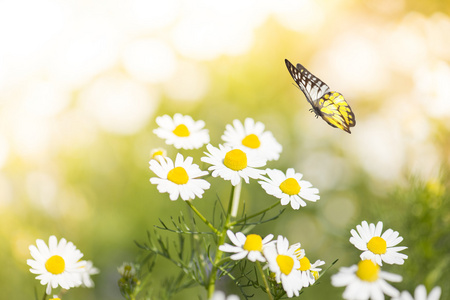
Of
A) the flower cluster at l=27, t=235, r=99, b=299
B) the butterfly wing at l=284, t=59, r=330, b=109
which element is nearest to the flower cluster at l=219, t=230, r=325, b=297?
the flower cluster at l=27, t=235, r=99, b=299

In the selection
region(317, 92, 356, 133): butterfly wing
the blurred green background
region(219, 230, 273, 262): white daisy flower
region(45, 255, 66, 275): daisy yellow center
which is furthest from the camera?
the blurred green background

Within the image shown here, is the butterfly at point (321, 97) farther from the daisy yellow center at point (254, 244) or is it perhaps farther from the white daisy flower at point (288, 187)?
the daisy yellow center at point (254, 244)

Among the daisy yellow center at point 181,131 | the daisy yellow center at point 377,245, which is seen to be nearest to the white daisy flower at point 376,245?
the daisy yellow center at point 377,245

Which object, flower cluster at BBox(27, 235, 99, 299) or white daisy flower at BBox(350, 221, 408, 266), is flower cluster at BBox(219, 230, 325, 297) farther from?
flower cluster at BBox(27, 235, 99, 299)

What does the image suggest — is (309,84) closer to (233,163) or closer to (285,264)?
(233,163)

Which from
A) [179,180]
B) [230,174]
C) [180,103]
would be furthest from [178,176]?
[180,103]

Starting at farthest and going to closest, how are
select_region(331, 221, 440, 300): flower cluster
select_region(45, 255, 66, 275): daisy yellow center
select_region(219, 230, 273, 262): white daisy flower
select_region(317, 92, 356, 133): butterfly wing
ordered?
select_region(317, 92, 356, 133): butterfly wing
select_region(45, 255, 66, 275): daisy yellow center
select_region(219, 230, 273, 262): white daisy flower
select_region(331, 221, 440, 300): flower cluster

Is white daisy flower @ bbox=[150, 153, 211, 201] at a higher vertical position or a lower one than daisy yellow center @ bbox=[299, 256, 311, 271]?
higher
